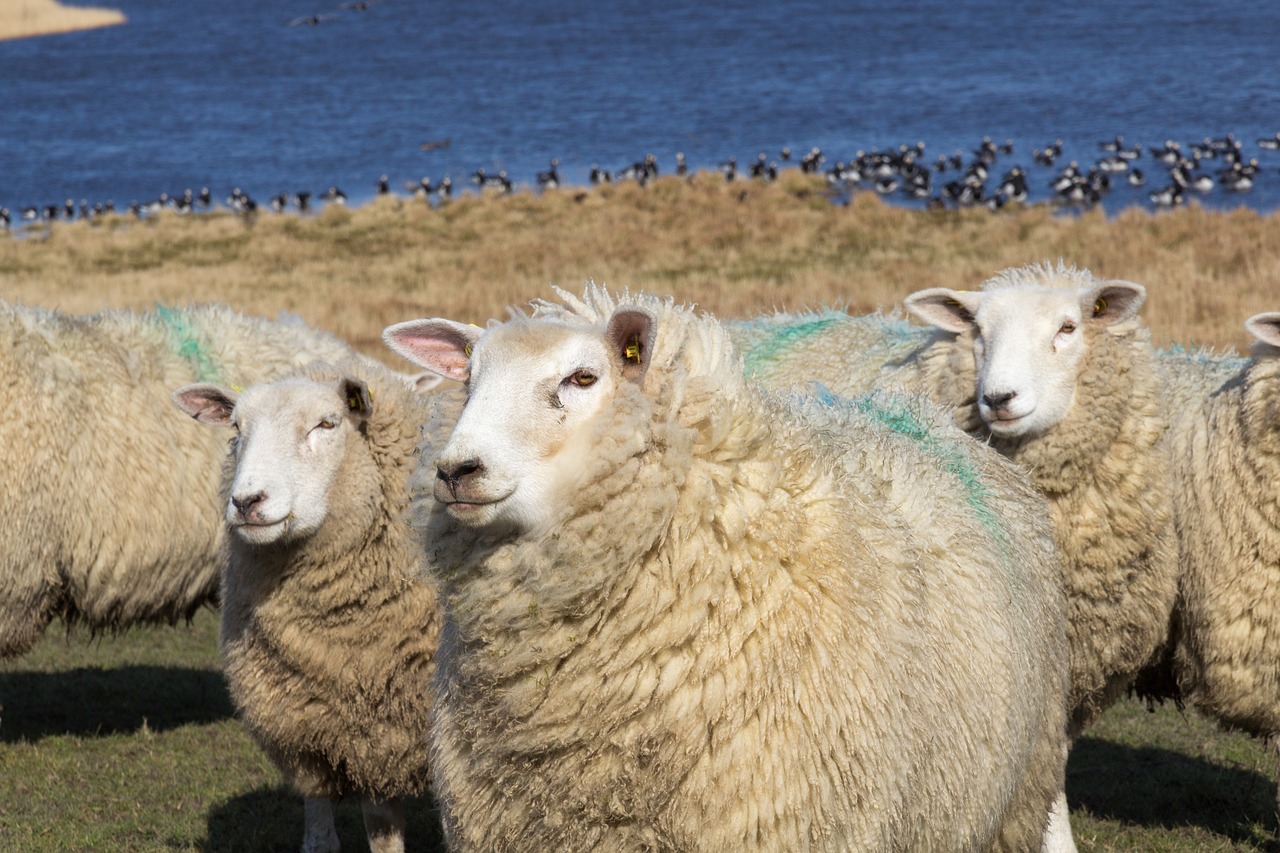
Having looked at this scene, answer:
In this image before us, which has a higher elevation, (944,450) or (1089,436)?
(944,450)

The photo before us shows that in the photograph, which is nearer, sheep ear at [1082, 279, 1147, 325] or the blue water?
sheep ear at [1082, 279, 1147, 325]

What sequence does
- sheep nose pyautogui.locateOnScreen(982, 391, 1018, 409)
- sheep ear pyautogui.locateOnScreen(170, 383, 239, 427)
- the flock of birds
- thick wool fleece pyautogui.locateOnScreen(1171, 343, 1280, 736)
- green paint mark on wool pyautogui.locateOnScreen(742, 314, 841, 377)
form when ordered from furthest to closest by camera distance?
the flock of birds
green paint mark on wool pyautogui.locateOnScreen(742, 314, 841, 377)
sheep ear pyautogui.locateOnScreen(170, 383, 239, 427)
thick wool fleece pyautogui.locateOnScreen(1171, 343, 1280, 736)
sheep nose pyautogui.locateOnScreen(982, 391, 1018, 409)

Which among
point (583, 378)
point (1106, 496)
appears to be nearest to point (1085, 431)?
point (1106, 496)

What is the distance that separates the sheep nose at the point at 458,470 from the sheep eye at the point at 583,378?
0.30 metres

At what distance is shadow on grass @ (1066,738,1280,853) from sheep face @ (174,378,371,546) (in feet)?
11.4

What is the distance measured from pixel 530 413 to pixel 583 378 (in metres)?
0.14

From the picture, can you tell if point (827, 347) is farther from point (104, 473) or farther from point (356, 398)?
point (104, 473)

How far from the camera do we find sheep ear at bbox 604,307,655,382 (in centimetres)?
300

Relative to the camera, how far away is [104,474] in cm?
668

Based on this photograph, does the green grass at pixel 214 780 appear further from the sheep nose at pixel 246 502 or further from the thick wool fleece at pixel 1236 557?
the sheep nose at pixel 246 502

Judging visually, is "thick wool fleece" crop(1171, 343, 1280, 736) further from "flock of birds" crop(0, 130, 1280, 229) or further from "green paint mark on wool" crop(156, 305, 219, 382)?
"flock of birds" crop(0, 130, 1280, 229)

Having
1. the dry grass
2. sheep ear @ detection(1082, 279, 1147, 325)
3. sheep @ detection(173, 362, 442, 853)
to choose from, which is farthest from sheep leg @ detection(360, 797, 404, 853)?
the dry grass

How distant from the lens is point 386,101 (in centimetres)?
6347

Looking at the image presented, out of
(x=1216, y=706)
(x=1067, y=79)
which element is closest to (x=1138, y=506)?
(x=1216, y=706)
